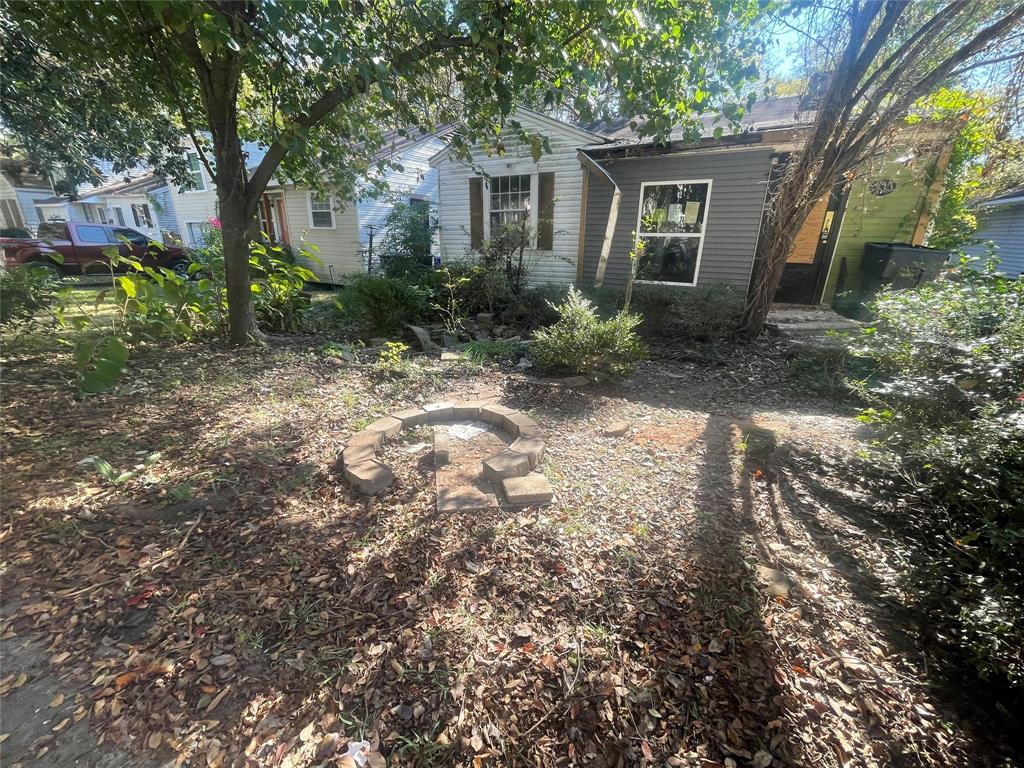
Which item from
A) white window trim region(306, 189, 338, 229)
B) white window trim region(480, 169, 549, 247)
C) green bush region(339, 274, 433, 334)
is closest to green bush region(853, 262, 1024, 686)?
green bush region(339, 274, 433, 334)

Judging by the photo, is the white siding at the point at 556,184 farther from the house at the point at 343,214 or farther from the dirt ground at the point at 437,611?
the dirt ground at the point at 437,611

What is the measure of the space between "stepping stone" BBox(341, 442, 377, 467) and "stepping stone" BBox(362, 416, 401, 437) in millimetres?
210

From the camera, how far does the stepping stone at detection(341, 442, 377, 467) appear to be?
2.77 m

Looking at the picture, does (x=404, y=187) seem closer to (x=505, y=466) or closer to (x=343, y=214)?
(x=343, y=214)

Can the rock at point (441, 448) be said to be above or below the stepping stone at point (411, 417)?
below

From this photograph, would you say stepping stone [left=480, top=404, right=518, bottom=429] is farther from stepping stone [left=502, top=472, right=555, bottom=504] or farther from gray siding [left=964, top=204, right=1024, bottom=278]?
gray siding [left=964, top=204, right=1024, bottom=278]

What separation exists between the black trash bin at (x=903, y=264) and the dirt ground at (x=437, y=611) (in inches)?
247

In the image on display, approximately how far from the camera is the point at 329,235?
41.5 ft

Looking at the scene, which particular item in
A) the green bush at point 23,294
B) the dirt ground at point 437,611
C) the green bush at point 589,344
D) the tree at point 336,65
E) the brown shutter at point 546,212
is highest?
the tree at point 336,65

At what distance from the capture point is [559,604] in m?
1.85

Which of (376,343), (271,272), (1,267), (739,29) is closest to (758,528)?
(739,29)

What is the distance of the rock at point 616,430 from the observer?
11.3 feet

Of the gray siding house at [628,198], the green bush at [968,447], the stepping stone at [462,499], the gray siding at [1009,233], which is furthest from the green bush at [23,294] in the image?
the gray siding at [1009,233]

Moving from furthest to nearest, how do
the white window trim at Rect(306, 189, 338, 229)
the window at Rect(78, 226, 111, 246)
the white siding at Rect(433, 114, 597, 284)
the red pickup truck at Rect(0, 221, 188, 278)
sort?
1. the white window trim at Rect(306, 189, 338, 229)
2. the window at Rect(78, 226, 111, 246)
3. the red pickup truck at Rect(0, 221, 188, 278)
4. the white siding at Rect(433, 114, 597, 284)
